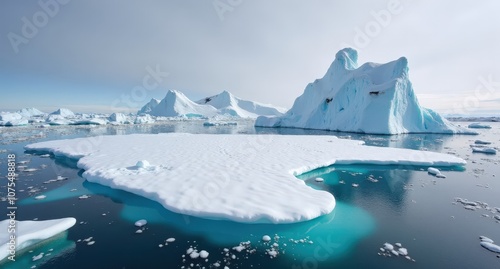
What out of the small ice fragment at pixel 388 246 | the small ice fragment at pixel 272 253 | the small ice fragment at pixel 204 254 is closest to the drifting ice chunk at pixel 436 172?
the small ice fragment at pixel 388 246

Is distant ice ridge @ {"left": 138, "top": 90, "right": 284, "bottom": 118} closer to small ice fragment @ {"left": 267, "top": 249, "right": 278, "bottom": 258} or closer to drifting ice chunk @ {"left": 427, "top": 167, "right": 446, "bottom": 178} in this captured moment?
drifting ice chunk @ {"left": 427, "top": 167, "right": 446, "bottom": 178}

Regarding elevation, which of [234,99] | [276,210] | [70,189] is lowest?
[70,189]

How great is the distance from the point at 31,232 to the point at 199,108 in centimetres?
8606

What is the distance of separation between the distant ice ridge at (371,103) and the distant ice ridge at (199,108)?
56.8m

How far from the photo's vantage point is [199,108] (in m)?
87.8

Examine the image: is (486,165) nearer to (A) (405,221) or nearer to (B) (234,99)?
(A) (405,221)

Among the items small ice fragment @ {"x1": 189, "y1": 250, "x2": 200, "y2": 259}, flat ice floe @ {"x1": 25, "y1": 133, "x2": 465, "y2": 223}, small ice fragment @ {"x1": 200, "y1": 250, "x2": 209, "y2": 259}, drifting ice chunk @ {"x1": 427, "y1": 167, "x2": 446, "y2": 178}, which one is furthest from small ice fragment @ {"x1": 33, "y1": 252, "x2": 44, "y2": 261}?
drifting ice chunk @ {"x1": 427, "y1": 167, "x2": 446, "y2": 178}

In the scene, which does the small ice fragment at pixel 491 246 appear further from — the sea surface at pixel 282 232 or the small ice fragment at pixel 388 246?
the small ice fragment at pixel 388 246

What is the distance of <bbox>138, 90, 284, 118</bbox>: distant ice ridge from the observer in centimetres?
7844

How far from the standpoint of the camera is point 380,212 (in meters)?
5.34

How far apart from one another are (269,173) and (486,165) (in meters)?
9.49

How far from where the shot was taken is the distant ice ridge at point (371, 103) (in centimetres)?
2158

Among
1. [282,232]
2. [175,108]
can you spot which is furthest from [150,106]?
[282,232]

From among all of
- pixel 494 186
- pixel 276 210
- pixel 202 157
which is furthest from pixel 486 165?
pixel 202 157
